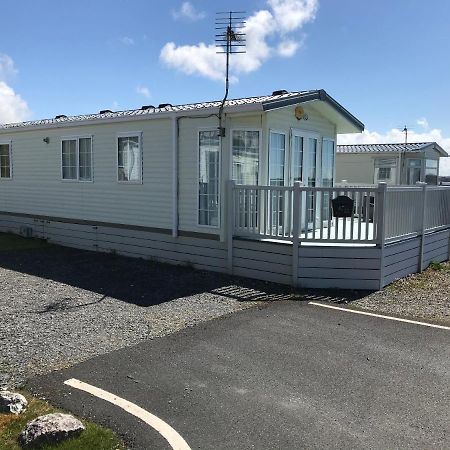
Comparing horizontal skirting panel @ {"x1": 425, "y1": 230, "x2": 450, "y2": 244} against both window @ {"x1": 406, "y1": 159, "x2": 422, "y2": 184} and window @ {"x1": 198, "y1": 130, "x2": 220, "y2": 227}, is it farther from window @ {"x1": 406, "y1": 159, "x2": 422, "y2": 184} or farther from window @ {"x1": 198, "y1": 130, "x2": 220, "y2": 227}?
window @ {"x1": 406, "y1": 159, "x2": 422, "y2": 184}

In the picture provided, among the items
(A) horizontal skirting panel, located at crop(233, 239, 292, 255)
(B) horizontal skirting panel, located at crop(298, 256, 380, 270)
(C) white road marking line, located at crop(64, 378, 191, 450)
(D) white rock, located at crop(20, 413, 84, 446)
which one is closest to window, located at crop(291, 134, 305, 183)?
(A) horizontal skirting panel, located at crop(233, 239, 292, 255)

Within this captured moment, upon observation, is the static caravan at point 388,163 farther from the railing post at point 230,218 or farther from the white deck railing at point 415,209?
the railing post at point 230,218

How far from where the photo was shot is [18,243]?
11.7 m

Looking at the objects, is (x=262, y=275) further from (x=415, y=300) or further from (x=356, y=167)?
(x=356, y=167)

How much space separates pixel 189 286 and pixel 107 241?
11.8ft

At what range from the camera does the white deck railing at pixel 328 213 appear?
7383 millimetres

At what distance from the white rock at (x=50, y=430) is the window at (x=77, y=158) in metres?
8.30

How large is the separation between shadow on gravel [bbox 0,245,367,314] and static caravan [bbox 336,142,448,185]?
1366 cm

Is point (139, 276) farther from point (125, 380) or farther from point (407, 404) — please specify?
point (407, 404)

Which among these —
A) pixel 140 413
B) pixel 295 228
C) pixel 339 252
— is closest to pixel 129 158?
pixel 295 228

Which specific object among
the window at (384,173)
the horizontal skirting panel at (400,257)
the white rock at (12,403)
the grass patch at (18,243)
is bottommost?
the white rock at (12,403)

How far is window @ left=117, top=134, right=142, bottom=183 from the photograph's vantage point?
995 cm

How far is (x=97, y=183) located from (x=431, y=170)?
17.7m

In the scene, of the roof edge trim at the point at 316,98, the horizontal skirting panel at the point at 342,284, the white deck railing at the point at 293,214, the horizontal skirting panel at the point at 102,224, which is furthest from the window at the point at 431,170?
the horizontal skirting panel at the point at 342,284
